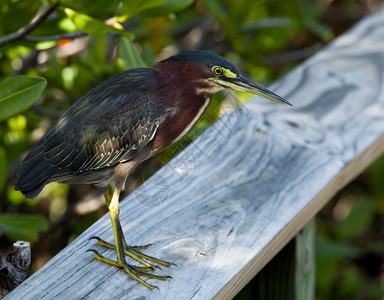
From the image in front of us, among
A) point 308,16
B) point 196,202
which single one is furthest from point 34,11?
point 308,16

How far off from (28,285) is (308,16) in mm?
3316

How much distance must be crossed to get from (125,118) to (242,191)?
1.79 feet

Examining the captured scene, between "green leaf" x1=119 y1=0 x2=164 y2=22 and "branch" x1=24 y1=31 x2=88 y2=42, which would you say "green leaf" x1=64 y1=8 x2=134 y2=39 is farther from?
"branch" x1=24 y1=31 x2=88 y2=42

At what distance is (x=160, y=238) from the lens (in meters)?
2.17

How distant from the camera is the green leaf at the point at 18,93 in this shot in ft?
7.01

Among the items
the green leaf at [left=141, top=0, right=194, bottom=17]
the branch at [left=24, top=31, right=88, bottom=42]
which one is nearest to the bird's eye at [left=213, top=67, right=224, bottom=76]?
the green leaf at [left=141, top=0, right=194, bottom=17]

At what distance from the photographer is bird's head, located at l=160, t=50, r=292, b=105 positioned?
84.9 inches

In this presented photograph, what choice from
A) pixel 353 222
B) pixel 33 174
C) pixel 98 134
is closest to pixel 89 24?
pixel 98 134

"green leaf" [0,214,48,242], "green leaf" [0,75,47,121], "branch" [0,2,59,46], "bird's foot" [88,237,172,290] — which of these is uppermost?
"green leaf" [0,75,47,121]

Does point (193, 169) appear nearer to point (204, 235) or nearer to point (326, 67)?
point (204, 235)

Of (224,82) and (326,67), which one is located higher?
(224,82)

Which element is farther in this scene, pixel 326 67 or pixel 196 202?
pixel 326 67

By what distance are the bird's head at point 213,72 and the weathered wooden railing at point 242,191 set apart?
374mm

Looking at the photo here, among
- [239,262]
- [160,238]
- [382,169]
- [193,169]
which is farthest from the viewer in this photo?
[382,169]
